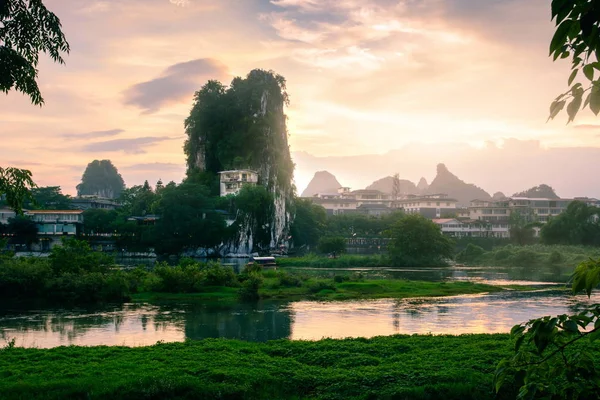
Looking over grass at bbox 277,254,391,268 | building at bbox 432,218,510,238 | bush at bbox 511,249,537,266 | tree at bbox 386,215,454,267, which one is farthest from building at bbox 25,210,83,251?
building at bbox 432,218,510,238

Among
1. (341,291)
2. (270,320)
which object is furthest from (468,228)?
(270,320)

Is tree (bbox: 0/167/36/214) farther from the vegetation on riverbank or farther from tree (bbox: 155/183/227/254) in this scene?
tree (bbox: 155/183/227/254)

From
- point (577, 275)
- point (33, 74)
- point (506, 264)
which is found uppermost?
point (33, 74)

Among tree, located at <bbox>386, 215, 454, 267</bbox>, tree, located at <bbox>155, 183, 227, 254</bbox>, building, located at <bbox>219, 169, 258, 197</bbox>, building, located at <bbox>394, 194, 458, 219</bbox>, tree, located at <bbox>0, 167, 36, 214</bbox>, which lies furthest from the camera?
building, located at <bbox>394, 194, 458, 219</bbox>

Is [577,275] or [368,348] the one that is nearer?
[577,275]

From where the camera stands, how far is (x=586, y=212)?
7362 cm

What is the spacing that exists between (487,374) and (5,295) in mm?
27220

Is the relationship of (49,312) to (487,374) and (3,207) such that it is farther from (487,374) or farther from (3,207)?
(3,207)

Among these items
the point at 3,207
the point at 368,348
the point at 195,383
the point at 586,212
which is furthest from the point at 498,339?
the point at 3,207

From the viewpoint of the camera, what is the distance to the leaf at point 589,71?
2.74m

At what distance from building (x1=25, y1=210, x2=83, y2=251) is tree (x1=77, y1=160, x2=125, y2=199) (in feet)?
306

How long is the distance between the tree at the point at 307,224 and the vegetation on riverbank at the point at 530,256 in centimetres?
3027

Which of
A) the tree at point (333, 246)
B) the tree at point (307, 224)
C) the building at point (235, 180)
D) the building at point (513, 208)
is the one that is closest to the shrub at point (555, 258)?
the tree at point (333, 246)

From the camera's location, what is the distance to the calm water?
21.7 meters
